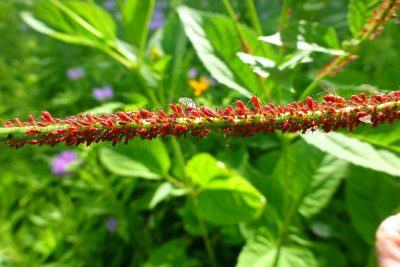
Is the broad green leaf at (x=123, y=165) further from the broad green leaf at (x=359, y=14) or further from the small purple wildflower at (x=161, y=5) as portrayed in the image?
the small purple wildflower at (x=161, y=5)

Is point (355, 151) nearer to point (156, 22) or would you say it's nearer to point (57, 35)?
point (57, 35)

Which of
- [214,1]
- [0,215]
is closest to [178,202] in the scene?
[0,215]

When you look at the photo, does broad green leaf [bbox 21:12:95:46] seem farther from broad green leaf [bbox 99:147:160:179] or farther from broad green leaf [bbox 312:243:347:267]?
broad green leaf [bbox 312:243:347:267]

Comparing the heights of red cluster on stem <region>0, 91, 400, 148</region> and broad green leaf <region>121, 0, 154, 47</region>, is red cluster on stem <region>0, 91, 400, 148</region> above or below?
below

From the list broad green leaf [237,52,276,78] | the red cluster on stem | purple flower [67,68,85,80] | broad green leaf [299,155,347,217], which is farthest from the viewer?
purple flower [67,68,85,80]

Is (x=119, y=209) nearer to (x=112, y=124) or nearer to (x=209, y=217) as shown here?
(x=209, y=217)

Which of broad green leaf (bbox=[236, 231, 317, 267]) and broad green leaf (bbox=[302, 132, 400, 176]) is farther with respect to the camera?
broad green leaf (bbox=[236, 231, 317, 267])

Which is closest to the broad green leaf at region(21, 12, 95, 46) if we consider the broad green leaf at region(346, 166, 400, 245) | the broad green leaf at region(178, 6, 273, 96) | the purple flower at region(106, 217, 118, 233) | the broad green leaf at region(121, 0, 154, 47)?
the broad green leaf at region(121, 0, 154, 47)

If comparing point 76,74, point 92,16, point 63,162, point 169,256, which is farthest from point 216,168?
point 76,74
